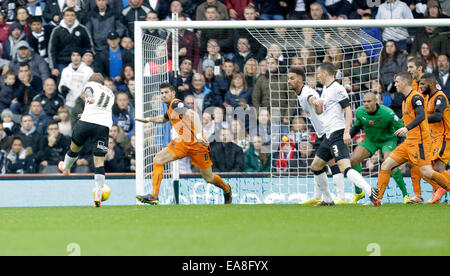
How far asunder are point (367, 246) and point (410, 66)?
687cm

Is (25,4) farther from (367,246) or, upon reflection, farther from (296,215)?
(367,246)

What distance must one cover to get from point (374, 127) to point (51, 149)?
22.1 ft

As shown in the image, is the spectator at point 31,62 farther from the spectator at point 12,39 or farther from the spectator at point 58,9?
the spectator at point 58,9

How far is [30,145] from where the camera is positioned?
15.8 meters

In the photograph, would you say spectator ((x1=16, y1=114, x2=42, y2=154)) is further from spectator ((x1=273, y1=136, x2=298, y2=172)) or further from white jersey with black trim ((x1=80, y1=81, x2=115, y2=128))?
spectator ((x1=273, y1=136, x2=298, y2=172))

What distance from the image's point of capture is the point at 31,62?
16.9m

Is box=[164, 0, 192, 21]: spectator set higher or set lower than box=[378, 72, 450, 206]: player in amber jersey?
higher

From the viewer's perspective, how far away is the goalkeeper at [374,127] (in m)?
12.5

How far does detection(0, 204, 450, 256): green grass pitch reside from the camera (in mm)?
5996

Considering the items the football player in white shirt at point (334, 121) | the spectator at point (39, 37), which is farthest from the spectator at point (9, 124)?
the football player in white shirt at point (334, 121)

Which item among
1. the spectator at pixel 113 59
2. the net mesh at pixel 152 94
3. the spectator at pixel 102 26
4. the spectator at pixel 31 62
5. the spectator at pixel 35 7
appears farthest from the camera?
the spectator at pixel 35 7

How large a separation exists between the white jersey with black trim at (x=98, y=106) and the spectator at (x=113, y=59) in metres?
5.06

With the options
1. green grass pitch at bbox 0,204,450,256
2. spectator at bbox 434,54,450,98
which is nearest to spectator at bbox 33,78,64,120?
green grass pitch at bbox 0,204,450,256

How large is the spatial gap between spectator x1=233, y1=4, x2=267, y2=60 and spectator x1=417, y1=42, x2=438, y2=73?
323cm
